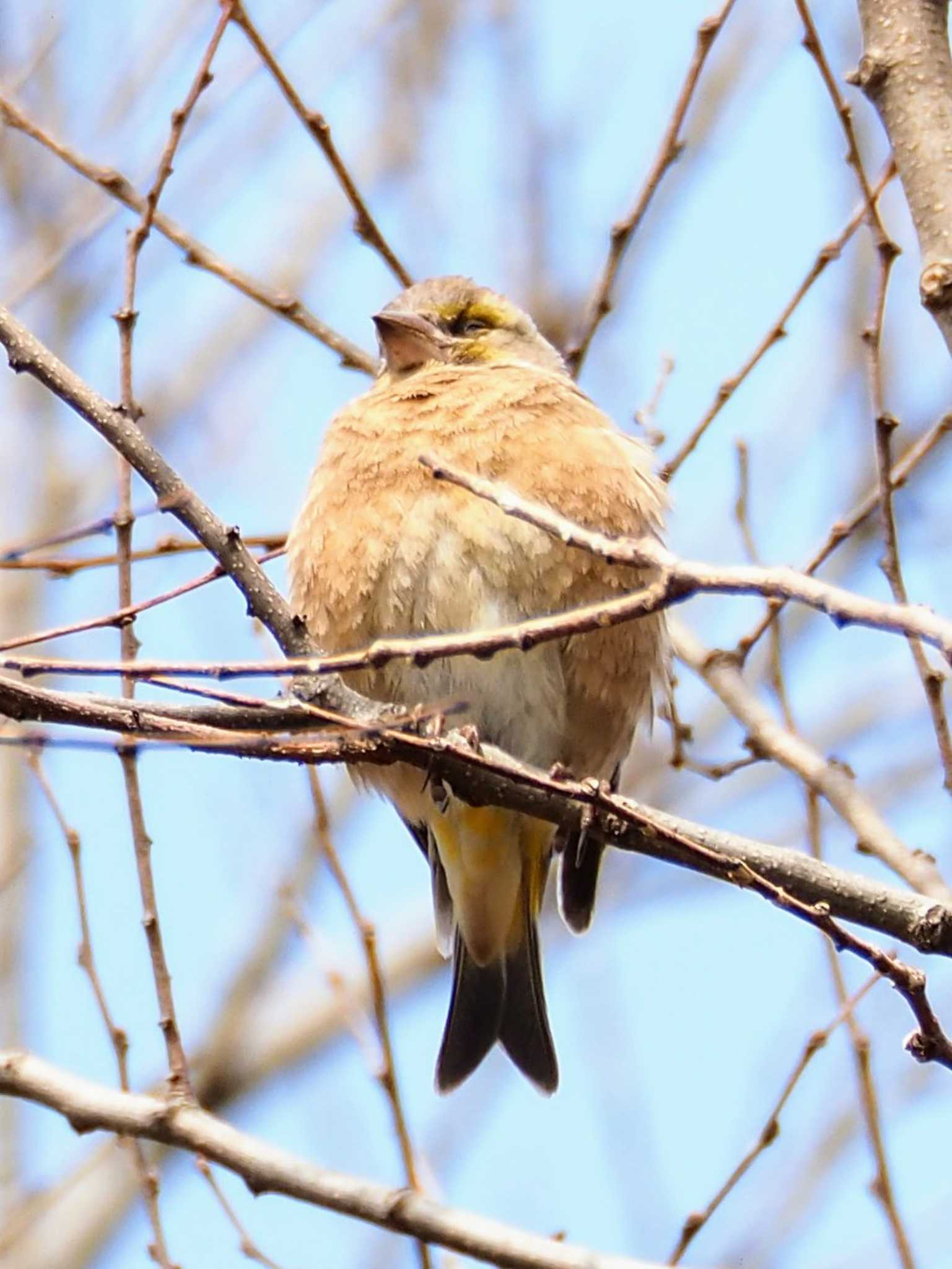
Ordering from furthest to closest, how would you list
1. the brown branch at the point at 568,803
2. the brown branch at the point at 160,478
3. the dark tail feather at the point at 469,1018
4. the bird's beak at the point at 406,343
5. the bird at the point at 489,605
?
the bird's beak at the point at 406,343, the dark tail feather at the point at 469,1018, the bird at the point at 489,605, the brown branch at the point at 160,478, the brown branch at the point at 568,803

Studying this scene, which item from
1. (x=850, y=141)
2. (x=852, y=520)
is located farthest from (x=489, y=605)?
(x=850, y=141)

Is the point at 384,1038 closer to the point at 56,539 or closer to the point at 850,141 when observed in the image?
the point at 56,539

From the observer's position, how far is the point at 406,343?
15.6ft

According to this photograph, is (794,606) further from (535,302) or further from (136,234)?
(136,234)

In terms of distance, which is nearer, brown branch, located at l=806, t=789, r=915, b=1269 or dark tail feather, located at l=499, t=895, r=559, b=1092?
brown branch, located at l=806, t=789, r=915, b=1269

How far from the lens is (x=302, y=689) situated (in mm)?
2750

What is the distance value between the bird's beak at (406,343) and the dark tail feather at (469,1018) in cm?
162

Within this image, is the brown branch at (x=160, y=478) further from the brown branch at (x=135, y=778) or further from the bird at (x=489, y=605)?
the bird at (x=489, y=605)

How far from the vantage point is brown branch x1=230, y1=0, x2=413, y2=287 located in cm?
349

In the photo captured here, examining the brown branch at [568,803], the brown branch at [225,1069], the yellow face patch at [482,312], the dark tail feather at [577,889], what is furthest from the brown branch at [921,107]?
the brown branch at [225,1069]

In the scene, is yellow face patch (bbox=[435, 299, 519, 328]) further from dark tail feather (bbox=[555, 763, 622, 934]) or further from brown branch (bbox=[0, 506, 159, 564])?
brown branch (bbox=[0, 506, 159, 564])

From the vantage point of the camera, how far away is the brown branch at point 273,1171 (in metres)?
2.43

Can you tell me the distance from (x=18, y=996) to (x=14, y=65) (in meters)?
3.52

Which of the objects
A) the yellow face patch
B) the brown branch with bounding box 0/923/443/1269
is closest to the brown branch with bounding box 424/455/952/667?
the yellow face patch
